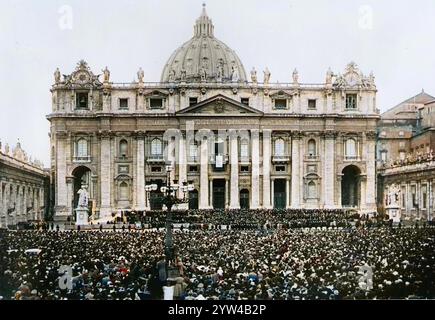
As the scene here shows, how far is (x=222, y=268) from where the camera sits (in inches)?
981

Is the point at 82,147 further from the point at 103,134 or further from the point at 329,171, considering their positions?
the point at 329,171

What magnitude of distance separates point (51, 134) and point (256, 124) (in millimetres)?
22308

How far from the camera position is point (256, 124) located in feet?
237

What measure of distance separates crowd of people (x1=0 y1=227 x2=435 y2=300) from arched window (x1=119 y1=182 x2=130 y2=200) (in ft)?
124

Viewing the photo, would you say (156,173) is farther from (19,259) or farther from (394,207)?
(19,259)

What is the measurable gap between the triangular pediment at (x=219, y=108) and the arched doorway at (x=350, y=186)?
13155mm

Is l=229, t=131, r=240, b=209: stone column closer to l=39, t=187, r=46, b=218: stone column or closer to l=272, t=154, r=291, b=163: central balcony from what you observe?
l=272, t=154, r=291, b=163: central balcony

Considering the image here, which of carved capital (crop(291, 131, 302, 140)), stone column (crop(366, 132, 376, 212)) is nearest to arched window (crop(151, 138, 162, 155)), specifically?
carved capital (crop(291, 131, 302, 140))

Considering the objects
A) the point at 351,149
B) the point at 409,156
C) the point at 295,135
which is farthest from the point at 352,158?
the point at 295,135

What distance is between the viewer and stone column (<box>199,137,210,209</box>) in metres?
69.8

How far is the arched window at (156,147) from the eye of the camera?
72.9 m
